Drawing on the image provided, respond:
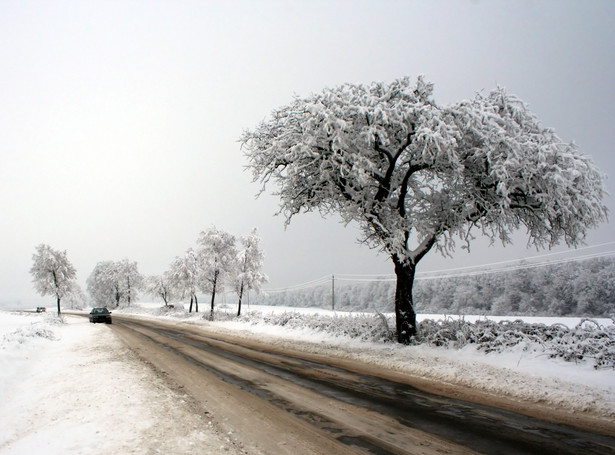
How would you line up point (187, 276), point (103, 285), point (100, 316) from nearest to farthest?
point (100, 316), point (187, 276), point (103, 285)

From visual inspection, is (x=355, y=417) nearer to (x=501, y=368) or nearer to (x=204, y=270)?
(x=501, y=368)

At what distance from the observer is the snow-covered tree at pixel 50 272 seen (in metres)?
49.8

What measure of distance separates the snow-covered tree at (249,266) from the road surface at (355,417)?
108 feet

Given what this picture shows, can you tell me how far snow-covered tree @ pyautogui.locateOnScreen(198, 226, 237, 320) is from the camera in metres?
42.2

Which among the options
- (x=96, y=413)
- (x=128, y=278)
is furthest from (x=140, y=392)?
(x=128, y=278)

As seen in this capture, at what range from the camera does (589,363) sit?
768cm

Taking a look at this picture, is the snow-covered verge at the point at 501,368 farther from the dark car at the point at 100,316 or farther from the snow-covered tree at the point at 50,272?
the snow-covered tree at the point at 50,272

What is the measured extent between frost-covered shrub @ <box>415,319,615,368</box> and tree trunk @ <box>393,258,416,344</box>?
0.41 metres

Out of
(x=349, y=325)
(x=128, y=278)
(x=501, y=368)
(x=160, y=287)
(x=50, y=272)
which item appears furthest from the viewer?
(x=128, y=278)

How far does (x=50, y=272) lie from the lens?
5047 cm

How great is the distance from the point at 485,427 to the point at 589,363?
484 centimetres

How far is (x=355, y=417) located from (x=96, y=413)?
4.27 meters

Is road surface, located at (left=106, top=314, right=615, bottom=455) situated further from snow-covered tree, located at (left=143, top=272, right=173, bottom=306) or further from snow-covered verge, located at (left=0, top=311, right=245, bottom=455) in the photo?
snow-covered tree, located at (left=143, top=272, right=173, bottom=306)

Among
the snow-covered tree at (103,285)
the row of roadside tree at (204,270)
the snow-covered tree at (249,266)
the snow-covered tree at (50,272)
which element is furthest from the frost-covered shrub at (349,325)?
the snow-covered tree at (103,285)
